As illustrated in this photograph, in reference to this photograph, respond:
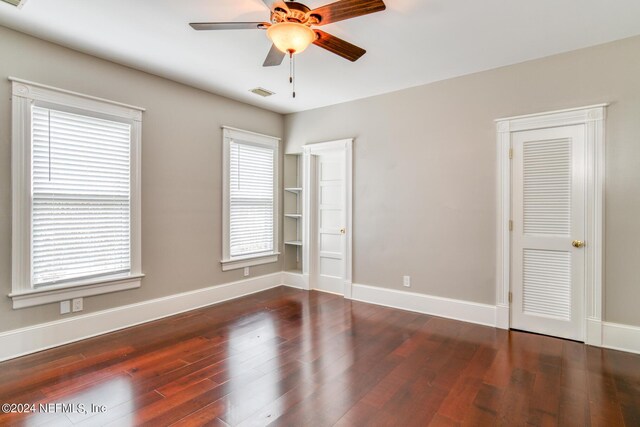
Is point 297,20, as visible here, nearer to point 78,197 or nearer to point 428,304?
point 78,197

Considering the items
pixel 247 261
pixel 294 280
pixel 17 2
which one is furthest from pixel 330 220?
pixel 17 2

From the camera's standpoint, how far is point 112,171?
137 inches

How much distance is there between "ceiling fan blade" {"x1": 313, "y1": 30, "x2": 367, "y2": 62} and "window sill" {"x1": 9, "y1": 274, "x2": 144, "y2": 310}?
3.08 meters

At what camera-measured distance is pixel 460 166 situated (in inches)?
153

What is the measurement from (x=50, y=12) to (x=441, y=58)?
11.4ft

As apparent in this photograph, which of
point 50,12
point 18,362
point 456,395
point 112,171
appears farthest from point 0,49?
point 456,395

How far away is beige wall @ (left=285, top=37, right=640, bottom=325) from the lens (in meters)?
3.04

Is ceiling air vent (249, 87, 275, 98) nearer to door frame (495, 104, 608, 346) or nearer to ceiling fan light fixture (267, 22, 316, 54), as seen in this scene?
ceiling fan light fixture (267, 22, 316, 54)

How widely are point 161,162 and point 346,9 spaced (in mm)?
2850

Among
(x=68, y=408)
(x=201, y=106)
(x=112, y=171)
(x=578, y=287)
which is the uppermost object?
(x=201, y=106)

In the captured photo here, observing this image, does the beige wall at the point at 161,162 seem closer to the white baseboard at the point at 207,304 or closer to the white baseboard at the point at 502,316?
the white baseboard at the point at 207,304

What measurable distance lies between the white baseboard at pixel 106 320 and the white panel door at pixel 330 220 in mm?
1229

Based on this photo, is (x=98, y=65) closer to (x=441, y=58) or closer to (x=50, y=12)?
(x=50, y=12)

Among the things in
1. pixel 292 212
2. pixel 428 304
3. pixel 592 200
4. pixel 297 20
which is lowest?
pixel 428 304
